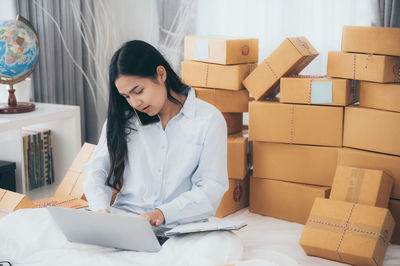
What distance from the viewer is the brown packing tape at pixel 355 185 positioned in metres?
2.04

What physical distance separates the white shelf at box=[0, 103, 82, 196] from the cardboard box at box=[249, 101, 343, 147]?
2.98ft

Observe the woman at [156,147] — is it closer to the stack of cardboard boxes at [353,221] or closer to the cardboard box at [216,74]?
the stack of cardboard boxes at [353,221]

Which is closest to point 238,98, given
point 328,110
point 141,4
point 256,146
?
point 256,146

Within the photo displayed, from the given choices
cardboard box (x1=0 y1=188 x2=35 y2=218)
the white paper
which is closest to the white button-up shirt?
the white paper

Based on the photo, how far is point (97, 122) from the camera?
315 cm

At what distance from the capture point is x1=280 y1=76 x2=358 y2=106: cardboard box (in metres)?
2.17

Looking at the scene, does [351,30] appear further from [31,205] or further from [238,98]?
[31,205]

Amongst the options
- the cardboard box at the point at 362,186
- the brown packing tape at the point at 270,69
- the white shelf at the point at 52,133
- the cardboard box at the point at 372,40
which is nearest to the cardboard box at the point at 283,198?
the cardboard box at the point at 362,186

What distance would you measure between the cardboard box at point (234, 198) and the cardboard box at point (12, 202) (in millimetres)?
933

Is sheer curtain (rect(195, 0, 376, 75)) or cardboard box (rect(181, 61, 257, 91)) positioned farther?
sheer curtain (rect(195, 0, 376, 75))

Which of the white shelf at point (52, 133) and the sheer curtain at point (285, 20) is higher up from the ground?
the sheer curtain at point (285, 20)

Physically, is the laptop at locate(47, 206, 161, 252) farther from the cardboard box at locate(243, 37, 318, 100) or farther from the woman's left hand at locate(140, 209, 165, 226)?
the cardboard box at locate(243, 37, 318, 100)

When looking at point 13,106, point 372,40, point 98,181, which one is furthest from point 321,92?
point 13,106

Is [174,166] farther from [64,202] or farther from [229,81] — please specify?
[229,81]
